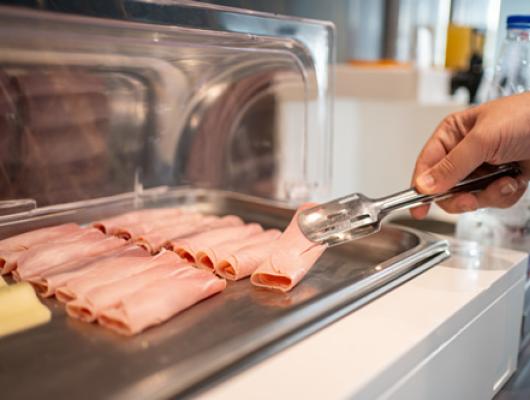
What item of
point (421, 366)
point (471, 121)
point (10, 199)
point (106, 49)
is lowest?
point (421, 366)

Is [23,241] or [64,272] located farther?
[23,241]

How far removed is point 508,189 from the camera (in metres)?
0.84

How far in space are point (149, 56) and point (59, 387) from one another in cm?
55

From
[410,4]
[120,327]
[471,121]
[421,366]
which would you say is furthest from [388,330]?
[410,4]

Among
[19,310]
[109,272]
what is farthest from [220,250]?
[19,310]

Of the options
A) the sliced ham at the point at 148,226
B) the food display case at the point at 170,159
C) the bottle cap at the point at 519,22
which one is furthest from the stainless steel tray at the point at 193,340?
the bottle cap at the point at 519,22

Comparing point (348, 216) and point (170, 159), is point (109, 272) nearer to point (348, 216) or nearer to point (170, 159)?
point (348, 216)

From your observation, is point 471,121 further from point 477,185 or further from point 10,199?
point 10,199

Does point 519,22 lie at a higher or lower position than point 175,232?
higher

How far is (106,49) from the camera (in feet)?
2.42

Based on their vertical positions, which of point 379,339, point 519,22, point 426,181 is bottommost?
point 379,339

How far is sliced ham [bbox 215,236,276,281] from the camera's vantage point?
0.72 m

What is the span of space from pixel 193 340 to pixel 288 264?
189 millimetres

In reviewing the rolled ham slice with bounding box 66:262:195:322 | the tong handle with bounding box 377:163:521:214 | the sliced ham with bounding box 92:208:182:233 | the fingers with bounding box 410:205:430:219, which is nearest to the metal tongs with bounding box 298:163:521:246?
the tong handle with bounding box 377:163:521:214
